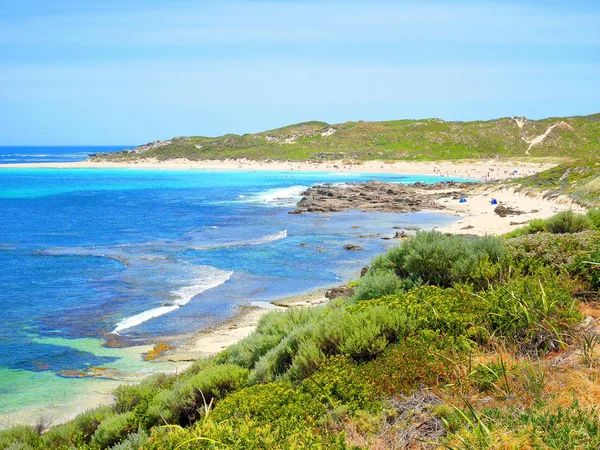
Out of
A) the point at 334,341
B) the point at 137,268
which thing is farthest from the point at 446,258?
the point at 137,268

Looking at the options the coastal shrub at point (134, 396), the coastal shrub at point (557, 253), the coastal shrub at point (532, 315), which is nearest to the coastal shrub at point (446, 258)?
the coastal shrub at point (557, 253)

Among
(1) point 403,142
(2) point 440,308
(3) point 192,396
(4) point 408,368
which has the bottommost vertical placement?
(3) point 192,396

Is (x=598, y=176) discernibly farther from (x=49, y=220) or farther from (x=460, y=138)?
(x=460, y=138)

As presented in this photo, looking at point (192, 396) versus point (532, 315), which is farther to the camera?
point (192, 396)

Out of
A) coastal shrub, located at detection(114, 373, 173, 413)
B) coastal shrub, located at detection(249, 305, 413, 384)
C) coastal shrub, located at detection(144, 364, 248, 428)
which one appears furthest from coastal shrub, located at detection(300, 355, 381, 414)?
coastal shrub, located at detection(114, 373, 173, 413)

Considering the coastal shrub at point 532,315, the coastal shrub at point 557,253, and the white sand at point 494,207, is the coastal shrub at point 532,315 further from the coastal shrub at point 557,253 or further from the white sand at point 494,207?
the white sand at point 494,207

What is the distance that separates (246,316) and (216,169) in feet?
370

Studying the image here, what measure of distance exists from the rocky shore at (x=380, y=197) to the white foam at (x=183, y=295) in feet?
86.0

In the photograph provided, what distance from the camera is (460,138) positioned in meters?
134

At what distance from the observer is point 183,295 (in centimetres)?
2400

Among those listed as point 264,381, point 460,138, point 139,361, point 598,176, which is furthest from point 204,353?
point 460,138

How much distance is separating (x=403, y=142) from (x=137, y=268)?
115 meters

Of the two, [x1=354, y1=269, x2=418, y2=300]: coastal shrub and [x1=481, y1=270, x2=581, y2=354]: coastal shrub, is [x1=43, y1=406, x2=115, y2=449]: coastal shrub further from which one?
[x1=481, y1=270, x2=581, y2=354]: coastal shrub

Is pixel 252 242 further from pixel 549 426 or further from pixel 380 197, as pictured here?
pixel 549 426
